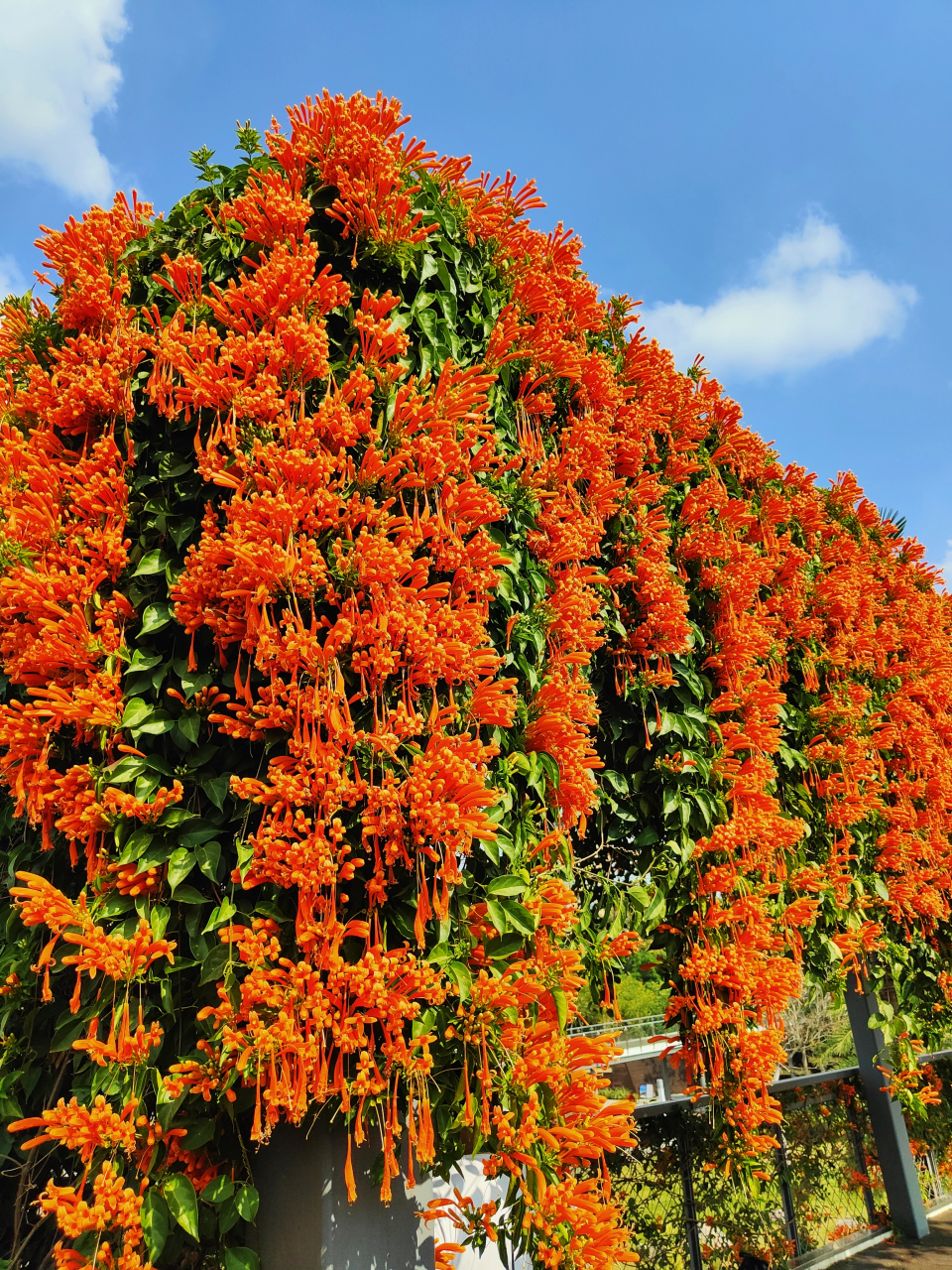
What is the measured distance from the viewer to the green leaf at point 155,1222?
1.67 meters

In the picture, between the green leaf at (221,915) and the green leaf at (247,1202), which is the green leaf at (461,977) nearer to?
the green leaf at (221,915)

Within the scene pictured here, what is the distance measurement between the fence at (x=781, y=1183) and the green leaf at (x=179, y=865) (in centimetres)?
255

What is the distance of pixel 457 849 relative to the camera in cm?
186

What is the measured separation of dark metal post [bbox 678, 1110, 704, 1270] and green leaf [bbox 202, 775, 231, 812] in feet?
10.9

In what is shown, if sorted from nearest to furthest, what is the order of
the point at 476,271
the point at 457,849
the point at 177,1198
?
1. the point at 177,1198
2. the point at 457,849
3. the point at 476,271

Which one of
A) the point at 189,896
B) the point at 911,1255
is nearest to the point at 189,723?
the point at 189,896

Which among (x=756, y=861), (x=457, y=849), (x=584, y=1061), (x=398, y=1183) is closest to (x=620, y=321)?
(x=756, y=861)

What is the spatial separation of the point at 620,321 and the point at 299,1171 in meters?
3.53

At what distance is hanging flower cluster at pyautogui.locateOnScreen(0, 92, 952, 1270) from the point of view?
1.77 metres

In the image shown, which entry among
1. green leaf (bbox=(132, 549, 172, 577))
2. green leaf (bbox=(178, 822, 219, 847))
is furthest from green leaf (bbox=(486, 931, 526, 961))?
green leaf (bbox=(132, 549, 172, 577))

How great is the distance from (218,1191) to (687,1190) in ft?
10.6

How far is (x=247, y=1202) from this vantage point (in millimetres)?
1796

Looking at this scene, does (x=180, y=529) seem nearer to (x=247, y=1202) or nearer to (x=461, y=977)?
(x=461, y=977)

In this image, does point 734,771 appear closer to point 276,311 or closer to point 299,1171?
point 299,1171
